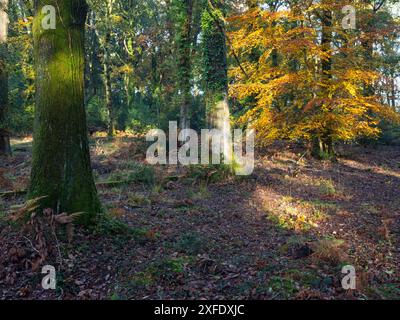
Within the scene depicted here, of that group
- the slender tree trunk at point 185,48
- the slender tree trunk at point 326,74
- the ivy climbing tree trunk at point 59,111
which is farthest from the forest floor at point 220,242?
the slender tree trunk at point 185,48

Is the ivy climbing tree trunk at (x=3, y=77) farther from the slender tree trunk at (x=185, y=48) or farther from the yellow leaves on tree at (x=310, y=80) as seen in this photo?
the yellow leaves on tree at (x=310, y=80)

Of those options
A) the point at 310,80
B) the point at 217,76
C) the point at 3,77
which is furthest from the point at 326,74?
the point at 3,77

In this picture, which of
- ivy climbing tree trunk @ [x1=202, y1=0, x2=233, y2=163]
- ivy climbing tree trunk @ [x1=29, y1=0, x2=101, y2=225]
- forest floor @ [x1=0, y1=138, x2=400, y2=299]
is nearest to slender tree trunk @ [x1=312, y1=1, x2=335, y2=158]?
forest floor @ [x1=0, y1=138, x2=400, y2=299]

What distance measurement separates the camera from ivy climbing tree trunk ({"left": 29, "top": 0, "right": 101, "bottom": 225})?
5.66m

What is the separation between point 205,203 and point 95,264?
14.9 feet

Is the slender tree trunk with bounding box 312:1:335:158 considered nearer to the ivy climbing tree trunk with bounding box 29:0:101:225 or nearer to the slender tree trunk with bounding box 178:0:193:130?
the slender tree trunk with bounding box 178:0:193:130

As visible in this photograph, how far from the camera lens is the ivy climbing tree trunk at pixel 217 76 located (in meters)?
12.0

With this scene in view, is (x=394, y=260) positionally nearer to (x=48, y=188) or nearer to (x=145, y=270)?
(x=145, y=270)

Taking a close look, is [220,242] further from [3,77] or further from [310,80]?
[3,77]

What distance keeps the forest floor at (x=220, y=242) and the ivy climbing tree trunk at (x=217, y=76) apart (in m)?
1.46

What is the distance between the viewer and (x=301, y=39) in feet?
44.4

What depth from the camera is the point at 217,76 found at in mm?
12055

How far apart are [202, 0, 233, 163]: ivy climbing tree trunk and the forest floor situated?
1464 mm

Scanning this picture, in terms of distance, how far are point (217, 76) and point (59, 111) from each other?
737cm
